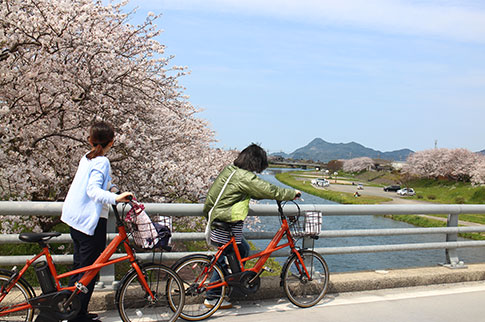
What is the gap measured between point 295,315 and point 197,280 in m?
1.12

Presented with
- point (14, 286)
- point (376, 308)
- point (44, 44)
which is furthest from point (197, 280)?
point (44, 44)

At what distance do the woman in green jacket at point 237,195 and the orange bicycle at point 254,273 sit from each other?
8cm

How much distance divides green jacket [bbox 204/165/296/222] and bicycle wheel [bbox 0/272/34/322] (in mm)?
1814

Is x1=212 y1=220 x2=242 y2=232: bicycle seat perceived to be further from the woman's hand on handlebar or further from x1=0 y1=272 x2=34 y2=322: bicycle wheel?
x1=0 y1=272 x2=34 y2=322: bicycle wheel

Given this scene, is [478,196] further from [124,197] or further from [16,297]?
[16,297]

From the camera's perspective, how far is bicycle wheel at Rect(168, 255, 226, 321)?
4.53 metres

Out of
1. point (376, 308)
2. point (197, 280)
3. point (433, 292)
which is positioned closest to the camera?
point (197, 280)

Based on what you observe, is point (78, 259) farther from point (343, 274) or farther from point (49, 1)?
point (49, 1)

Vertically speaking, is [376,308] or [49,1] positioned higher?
[49,1]

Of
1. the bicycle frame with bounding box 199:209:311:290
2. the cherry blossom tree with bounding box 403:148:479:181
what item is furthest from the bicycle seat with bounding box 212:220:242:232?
the cherry blossom tree with bounding box 403:148:479:181

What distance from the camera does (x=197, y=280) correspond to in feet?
15.2

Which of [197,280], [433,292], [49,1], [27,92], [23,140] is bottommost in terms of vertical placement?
[433,292]

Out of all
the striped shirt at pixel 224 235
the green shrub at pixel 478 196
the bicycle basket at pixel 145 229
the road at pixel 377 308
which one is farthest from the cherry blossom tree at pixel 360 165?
the bicycle basket at pixel 145 229

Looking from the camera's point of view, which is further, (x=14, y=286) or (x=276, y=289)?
(x=276, y=289)
